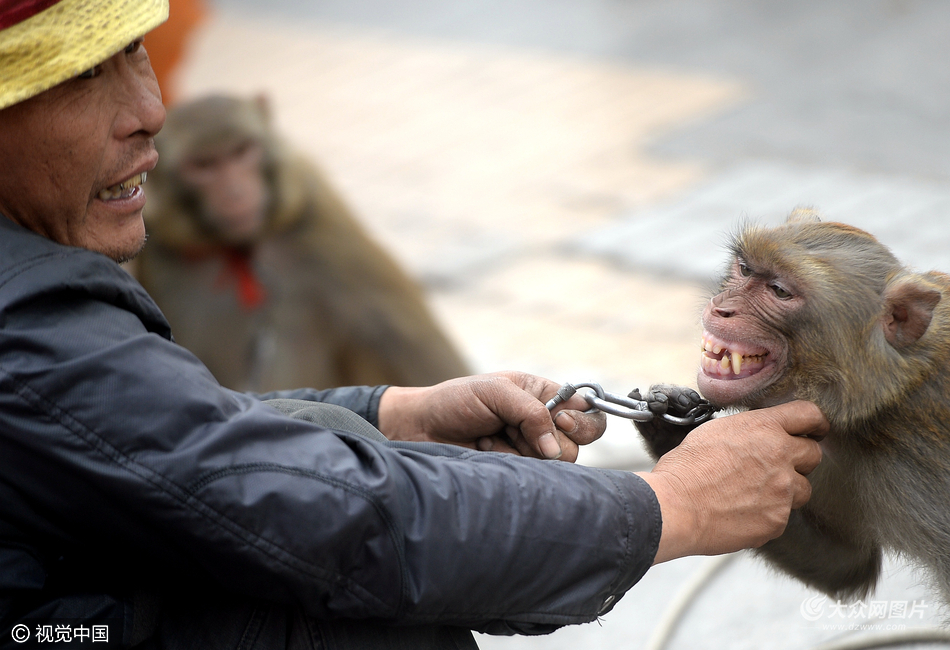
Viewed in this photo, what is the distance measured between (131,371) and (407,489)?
0.47m

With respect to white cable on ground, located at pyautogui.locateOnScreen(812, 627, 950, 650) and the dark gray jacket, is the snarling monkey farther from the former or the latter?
white cable on ground, located at pyautogui.locateOnScreen(812, 627, 950, 650)

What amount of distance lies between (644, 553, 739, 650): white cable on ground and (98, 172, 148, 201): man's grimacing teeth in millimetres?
2023

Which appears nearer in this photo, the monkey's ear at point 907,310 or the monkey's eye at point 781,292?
the monkey's ear at point 907,310

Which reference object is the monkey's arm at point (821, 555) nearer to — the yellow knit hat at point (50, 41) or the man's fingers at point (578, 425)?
the man's fingers at point (578, 425)

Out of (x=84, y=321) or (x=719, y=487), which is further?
(x=719, y=487)

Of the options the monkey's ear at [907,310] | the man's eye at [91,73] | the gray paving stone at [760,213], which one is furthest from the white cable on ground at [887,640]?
the gray paving stone at [760,213]

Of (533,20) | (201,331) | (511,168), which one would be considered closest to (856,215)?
(511,168)

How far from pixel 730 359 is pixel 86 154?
1341 millimetres

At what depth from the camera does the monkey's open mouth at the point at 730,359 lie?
2.26 m

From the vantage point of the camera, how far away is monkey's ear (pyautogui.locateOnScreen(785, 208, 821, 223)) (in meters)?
2.46

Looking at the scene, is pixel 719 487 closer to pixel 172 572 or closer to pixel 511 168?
pixel 172 572

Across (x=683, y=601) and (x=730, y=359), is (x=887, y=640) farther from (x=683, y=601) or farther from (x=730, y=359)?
(x=730, y=359)

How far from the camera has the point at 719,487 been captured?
1983 millimetres

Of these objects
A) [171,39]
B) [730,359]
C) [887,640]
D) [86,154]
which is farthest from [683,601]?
[171,39]
